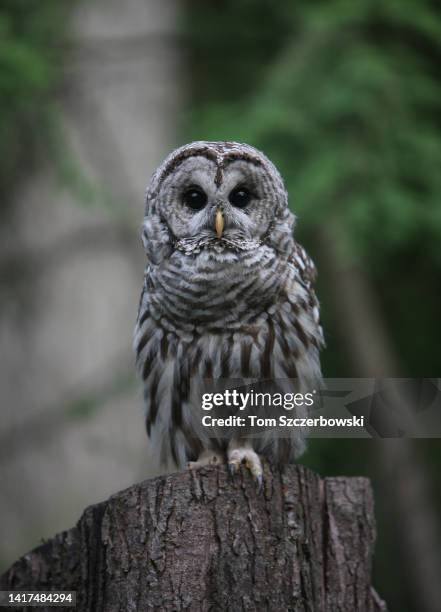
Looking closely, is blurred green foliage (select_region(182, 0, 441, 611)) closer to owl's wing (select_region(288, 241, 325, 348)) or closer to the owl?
owl's wing (select_region(288, 241, 325, 348))

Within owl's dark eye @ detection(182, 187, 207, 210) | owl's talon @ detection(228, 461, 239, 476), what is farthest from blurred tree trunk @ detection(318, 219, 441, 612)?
owl's talon @ detection(228, 461, 239, 476)

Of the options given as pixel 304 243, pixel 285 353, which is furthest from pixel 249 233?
pixel 304 243

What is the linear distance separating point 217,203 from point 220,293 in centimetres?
37

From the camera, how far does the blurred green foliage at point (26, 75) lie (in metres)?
4.75

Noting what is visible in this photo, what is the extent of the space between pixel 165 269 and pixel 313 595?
4.83 feet

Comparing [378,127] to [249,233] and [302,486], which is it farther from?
[302,486]

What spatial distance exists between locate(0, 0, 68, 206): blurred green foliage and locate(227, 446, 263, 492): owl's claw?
2434 millimetres

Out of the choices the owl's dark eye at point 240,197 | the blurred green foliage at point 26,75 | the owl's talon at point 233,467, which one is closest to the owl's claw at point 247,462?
the owl's talon at point 233,467

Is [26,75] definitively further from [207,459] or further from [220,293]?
[207,459]

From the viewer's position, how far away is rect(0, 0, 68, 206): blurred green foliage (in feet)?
15.6

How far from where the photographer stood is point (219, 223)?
3607 millimetres

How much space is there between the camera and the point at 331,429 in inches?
165

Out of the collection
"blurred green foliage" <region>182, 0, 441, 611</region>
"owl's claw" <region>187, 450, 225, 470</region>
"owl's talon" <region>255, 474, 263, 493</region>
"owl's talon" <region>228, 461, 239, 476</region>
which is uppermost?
"blurred green foliage" <region>182, 0, 441, 611</region>

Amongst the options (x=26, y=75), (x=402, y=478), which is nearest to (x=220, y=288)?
(x=26, y=75)
